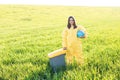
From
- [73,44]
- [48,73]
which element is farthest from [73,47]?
[48,73]

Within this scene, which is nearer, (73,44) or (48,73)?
(48,73)

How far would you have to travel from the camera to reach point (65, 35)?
7617 mm

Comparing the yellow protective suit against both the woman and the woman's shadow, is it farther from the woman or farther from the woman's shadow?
the woman's shadow

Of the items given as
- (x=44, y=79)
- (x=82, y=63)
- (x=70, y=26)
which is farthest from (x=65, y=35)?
(x=44, y=79)

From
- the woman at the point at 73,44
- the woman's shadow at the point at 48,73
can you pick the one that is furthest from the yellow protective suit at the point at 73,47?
the woman's shadow at the point at 48,73

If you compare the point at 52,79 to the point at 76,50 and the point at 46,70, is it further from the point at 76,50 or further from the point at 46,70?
the point at 76,50

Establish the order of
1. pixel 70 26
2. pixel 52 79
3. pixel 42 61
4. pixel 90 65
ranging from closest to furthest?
pixel 52 79, pixel 90 65, pixel 70 26, pixel 42 61

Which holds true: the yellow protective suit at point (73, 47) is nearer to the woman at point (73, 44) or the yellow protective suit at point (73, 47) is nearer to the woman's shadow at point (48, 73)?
the woman at point (73, 44)

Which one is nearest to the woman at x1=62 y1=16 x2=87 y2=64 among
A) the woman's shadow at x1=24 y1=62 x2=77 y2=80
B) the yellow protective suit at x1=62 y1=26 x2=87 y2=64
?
the yellow protective suit at x1=62 y1=26 x2=87 y2=64

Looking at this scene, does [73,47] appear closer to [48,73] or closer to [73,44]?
[73,44]

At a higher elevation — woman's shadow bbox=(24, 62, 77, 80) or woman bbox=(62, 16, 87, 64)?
woman bbox=(62, 16, 87, 64)

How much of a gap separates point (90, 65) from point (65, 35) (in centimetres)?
110

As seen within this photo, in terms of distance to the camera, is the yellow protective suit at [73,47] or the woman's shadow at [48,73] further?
the yellow protective suit at [73,47]

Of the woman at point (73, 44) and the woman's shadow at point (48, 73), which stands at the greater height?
the woman at point (73, 44)
